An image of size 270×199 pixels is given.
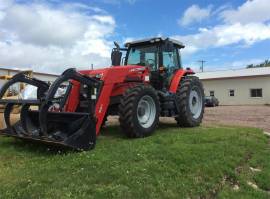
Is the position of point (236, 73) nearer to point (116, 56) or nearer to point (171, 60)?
point (171, 60)

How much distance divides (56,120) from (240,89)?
1741 inches

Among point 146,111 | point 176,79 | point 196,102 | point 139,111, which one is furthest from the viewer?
point 196,102

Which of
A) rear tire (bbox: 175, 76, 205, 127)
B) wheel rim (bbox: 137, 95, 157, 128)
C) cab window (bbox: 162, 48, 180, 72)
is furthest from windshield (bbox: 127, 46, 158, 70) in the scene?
wheel rim (bbox: 137, 95, 157, 128)

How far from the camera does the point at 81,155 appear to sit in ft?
26.1

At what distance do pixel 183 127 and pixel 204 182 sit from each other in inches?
220

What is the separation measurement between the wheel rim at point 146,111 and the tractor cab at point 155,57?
68.9 inches

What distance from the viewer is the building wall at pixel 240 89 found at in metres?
48.5

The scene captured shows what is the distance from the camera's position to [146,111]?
1059cm

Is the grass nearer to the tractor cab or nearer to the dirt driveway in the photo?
the tractor cab

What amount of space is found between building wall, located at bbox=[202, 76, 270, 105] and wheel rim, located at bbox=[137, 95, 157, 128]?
40323 mm

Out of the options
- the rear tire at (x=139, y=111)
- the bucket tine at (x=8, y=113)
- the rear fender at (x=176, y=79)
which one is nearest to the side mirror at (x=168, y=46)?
the rear fender at (x=176, y=79)

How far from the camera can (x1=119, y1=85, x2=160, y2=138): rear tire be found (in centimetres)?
960

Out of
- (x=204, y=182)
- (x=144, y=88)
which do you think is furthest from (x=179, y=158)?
(x=144, y=88)

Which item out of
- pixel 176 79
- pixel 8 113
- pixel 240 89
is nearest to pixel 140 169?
pixel 8 113
